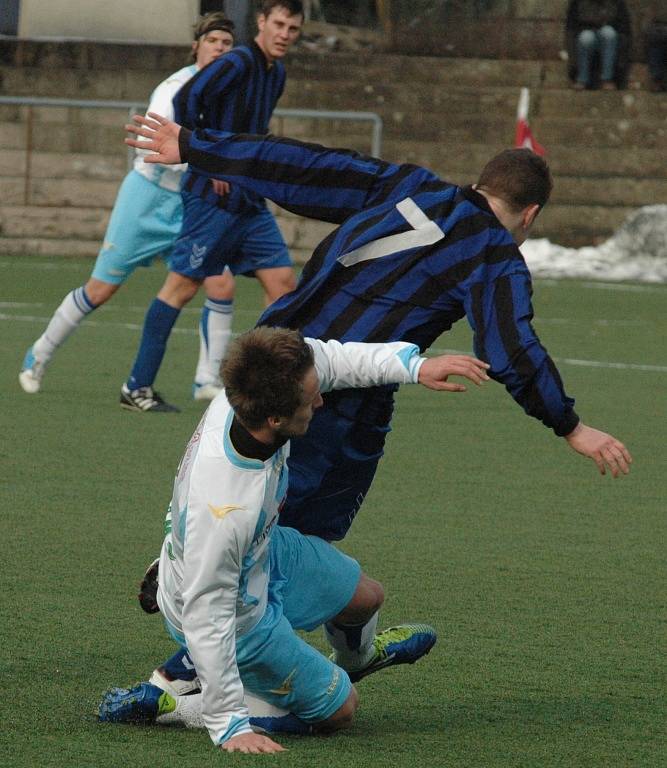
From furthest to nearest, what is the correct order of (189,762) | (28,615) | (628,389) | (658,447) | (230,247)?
1. (628,389)
2. (230,247)
3. (658,447)
4. (28,615)
5. (189,762)

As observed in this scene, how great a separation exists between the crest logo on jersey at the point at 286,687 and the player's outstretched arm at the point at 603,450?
838 millimetres

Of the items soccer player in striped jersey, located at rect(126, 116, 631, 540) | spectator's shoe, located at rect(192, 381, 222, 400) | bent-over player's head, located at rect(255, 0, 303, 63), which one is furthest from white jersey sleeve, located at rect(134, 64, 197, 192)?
soccer player in striped jersey, located at rect(126, 116, 631, 540)

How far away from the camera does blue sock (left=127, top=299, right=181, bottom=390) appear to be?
893 cm

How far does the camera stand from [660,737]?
13.5ft

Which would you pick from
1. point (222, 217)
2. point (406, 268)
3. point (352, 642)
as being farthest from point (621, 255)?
point (352, 642)

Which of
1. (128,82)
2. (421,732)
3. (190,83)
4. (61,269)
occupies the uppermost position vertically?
(190,83)

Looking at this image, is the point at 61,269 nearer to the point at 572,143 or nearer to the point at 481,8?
the point at 572,143

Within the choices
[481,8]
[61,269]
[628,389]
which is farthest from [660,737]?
[481,8]

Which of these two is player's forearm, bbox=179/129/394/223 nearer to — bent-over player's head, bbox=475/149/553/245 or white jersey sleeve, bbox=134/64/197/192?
bent-over player's head, bbox=475/149/553/245

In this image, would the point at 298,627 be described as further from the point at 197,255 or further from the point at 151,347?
the point at 197,255

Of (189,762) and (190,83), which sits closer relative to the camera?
(189,762)

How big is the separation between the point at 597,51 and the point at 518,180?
17.8m

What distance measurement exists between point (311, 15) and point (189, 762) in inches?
864

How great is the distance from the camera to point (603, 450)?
164 inches
